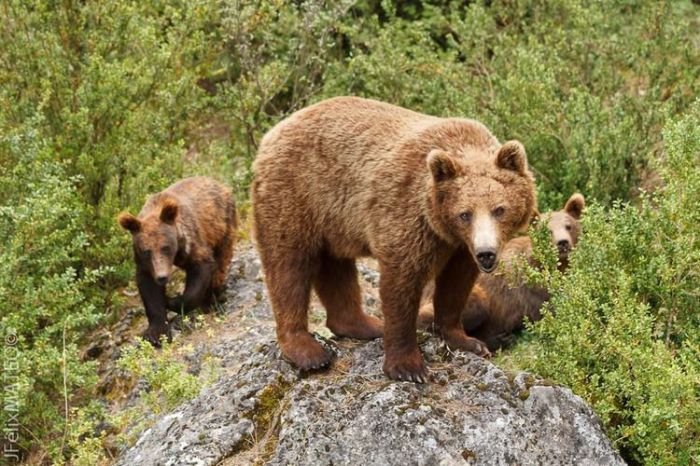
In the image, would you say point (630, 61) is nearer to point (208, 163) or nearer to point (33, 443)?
point (208, 163)

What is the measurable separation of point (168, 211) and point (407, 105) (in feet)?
11.7

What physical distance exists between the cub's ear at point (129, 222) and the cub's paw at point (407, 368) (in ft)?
13.8

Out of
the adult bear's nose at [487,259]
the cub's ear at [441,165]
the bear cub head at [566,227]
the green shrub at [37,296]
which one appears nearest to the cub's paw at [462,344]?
the adult bear's nose at [487,259]

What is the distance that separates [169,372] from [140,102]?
5.01 m

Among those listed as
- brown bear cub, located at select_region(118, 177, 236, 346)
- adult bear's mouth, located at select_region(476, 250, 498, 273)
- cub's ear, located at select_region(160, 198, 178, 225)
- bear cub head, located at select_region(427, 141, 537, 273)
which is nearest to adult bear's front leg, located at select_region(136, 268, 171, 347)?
brown bear cub, located at select_region(118, 177, 236, 346)

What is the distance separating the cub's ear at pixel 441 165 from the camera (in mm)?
5254

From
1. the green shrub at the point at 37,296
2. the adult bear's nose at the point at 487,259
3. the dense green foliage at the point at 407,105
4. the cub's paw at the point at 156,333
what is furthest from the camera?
the cub's paw at the point at 156,333

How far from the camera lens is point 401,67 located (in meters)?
11.6

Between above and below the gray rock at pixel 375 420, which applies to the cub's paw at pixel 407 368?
above

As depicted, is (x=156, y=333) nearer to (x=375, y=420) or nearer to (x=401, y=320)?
(x=401, y=320)

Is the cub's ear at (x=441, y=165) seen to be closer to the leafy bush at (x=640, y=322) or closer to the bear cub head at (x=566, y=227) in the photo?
the leafy bush at (x=640, y=322)

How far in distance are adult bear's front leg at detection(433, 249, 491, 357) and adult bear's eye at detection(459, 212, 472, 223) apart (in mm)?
708

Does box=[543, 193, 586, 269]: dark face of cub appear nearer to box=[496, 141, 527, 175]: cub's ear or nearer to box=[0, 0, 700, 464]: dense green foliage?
box=[0, 0, 700, 464]: dense green foliage

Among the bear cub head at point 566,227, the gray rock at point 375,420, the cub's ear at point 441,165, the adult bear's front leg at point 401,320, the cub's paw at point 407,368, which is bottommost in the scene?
the bear cub head at point 566,227
